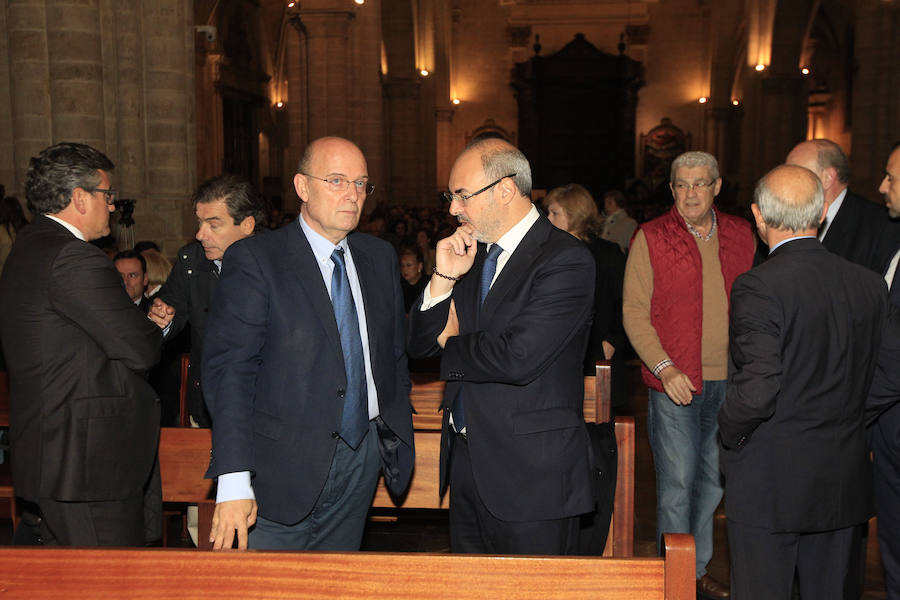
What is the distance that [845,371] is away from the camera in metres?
2.98

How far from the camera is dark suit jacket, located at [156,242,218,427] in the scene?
420 cm

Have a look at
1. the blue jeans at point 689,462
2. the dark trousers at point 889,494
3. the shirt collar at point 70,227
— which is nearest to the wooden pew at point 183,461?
the shirt collar at point 70,227

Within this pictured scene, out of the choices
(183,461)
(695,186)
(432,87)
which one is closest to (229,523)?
(183,461)

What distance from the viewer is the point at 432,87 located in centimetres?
2584

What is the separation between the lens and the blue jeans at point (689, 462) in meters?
4.24

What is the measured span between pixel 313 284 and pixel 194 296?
160 cm

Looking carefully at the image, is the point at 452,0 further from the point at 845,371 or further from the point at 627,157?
the point at 845,371

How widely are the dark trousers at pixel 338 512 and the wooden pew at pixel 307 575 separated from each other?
0.72m

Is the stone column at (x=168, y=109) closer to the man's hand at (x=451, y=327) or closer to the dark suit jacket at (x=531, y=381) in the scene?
the man's hand at (x=451, y=327)

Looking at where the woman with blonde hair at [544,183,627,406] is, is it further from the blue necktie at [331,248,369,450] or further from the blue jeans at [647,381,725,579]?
the blue necktie at [331,248,369,450]

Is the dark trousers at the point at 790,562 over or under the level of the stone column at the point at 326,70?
under

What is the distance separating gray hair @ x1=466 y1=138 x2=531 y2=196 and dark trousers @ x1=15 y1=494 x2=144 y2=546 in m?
1.80

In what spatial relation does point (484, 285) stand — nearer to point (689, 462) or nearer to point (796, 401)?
point (796, 401)

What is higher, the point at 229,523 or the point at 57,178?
the point at 57,178
